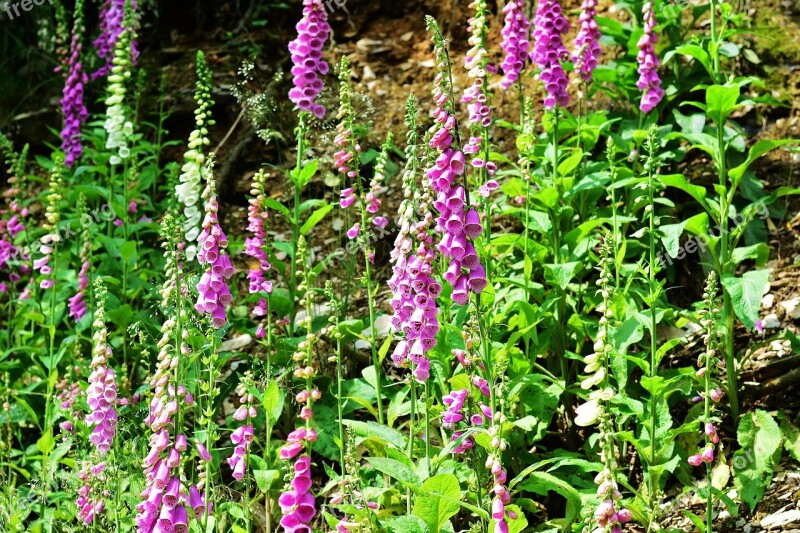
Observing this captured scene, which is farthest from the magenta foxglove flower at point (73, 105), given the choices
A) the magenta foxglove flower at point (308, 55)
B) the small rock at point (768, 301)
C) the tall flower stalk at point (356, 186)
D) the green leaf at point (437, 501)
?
the small rock at point (768, 301)

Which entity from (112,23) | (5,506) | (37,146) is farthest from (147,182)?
(5,506)

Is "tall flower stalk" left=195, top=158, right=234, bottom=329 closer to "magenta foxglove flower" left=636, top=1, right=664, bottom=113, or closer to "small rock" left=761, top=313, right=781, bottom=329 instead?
"magenta foxglove flower" left=636, top=1, right=664, bottom=113

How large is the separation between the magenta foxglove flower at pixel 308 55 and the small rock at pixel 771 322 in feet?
8.67

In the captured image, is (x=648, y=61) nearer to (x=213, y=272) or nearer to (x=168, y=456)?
(x=213, y=272)

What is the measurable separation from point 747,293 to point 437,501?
1.94 meters

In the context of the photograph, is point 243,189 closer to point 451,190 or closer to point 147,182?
point 147,182

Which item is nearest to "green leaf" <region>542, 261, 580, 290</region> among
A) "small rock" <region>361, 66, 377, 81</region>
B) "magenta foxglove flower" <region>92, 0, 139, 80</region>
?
"small rock" <region>361, 66, 377, 81</region>

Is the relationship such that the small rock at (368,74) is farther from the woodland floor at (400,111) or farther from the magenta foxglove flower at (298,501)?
the magenta foxglove flower at (298,501)

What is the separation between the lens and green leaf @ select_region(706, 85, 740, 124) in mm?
4312

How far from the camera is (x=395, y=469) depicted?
3090 millimetres

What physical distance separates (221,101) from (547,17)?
12.0 ft

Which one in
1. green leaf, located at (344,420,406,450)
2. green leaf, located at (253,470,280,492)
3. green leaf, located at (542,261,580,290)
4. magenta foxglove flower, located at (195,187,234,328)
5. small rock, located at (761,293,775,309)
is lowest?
green leaf, located at (253,470,280,492)

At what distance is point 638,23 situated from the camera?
5.91m

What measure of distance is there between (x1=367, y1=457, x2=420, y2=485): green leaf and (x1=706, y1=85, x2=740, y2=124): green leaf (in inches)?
99.2
